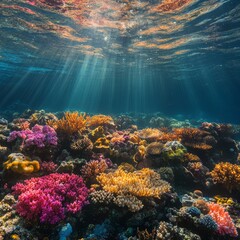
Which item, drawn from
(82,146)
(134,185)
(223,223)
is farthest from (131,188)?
(82,146)

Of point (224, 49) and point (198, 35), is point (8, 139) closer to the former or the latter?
point (198, 35)

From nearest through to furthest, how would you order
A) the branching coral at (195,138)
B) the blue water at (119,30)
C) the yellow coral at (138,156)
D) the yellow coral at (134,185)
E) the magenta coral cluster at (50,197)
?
the magenta coral cluster at (50,197), the yellow coral at (134,185), the yellow coral at (138,156), the branching coral at (195,138), the blue water at (119,30)

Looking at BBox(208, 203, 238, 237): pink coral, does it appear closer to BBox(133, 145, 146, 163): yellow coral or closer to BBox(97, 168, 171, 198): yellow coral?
BBox(97, 168, 171, 198): yellow coral

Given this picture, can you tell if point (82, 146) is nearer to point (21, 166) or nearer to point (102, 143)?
point (102, 143)

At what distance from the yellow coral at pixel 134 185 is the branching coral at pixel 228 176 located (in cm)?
263

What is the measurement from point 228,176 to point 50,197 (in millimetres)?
6370

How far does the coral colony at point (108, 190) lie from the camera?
495cm

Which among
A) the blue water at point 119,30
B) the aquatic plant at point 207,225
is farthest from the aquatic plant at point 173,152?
the blue water at point 119,30

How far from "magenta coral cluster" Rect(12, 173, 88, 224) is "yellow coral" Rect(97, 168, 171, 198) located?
2.32 feet

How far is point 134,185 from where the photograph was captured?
599cm

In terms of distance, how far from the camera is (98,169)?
22.4ft

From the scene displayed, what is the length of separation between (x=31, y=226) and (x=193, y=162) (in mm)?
6679

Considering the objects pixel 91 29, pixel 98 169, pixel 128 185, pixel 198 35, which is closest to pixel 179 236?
pixel 128 185

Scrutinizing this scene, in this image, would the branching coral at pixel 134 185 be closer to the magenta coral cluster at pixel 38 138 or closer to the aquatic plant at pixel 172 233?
the aquatic plant at pixel 172 233
